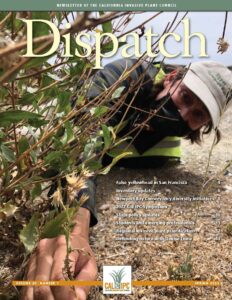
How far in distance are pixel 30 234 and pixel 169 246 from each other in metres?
0.37

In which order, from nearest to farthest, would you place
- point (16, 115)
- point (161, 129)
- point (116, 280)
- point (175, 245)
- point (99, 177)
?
point (16, 115) → point (116, 280) → point (175, 245) → point (99, 177) → point (161, 129)

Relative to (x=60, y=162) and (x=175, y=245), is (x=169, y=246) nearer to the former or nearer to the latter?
(x=175, y=245)

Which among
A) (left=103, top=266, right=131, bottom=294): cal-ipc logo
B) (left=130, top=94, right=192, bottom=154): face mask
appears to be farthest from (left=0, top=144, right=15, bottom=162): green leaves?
(left=130, top=94, right=192, bottom=154): face mask

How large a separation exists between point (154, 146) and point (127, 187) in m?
0.33

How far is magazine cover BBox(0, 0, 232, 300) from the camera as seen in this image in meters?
0.58

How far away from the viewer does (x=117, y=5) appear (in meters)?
0.62

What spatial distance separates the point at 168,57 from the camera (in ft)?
2.22

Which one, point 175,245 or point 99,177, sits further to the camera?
point 99,177

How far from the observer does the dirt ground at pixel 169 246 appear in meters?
0.80

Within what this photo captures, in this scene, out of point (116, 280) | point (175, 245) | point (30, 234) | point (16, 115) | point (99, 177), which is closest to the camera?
point (16, 115)

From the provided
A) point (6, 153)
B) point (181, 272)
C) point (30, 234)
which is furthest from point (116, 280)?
point (6, 153)

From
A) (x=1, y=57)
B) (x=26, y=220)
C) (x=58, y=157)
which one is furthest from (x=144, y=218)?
(x=1, y=57)

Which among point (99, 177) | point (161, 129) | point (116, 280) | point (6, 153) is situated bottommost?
point (116, 280)

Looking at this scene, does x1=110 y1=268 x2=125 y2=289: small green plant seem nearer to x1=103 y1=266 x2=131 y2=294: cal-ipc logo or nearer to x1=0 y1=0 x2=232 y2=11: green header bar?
x1=103 y1=266 x2=131 y2=294: cal-ipc logo
